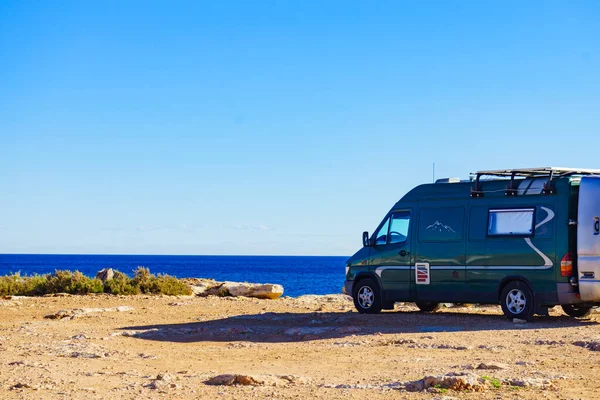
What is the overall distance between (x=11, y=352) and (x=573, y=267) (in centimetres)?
989

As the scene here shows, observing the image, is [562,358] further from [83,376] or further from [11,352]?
[11,352]

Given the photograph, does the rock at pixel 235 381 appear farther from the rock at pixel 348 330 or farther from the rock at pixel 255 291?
the rock at pixel 255 291

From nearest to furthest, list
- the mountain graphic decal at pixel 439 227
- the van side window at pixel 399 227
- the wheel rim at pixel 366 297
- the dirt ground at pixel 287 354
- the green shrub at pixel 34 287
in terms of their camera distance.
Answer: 1. the dirt ground at pixel 287 354
2. the mountain graphic decal at pixel 439 227
3. the van side window at pixel 399 227
4. the wheel rim at pixel 366 297
5. the green shrub at pixel 34 287

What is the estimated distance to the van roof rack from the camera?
16.4 meters

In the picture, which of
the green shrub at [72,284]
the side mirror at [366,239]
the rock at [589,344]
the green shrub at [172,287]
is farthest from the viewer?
the green shrub at [172,287]

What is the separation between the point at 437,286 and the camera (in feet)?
59.7

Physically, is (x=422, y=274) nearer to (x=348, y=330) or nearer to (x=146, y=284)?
(x=348, y=330)

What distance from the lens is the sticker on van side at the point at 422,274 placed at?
18309 mm

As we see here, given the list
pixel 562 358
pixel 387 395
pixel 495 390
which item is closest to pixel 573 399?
pixel 495 390

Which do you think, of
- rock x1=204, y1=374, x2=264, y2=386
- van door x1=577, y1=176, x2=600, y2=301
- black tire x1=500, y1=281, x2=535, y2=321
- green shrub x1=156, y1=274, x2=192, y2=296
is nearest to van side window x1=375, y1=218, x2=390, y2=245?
black tire x1=500, y1=281, x2=535, y2=321

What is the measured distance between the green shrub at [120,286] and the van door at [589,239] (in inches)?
579

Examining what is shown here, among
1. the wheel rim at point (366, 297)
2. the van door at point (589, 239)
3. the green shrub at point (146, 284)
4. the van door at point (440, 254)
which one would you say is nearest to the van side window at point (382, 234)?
the van door at point (440, 254)

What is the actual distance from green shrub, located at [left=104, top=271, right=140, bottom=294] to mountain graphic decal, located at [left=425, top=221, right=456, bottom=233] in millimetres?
11373

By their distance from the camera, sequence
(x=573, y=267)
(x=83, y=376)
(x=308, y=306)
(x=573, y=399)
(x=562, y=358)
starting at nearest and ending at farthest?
(x=573, y=399) < (x=83, y=376) < (x=562, y=358) < (x=573, y=267) < (x=308, y=306)
